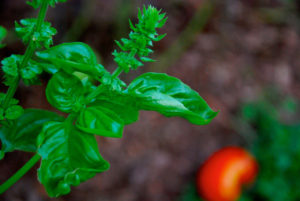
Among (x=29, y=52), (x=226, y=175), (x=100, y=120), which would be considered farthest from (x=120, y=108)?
(x=226, y=175)

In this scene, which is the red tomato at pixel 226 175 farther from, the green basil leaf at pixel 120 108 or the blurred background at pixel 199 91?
the green basil leaf at pixel 120 108

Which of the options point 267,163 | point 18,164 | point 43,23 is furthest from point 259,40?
point 43,23

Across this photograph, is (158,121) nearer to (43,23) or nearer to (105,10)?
(105,10)

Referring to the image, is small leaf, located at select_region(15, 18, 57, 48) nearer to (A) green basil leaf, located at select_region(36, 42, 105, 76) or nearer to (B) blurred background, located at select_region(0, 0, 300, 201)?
(A) green basil leaf, located at select_region(36, 42, 105, 76)

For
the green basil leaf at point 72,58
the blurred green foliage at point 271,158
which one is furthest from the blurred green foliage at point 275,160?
the green basil leaf at point 72,58

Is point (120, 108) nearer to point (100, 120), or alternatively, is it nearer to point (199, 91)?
point (100, 120)
